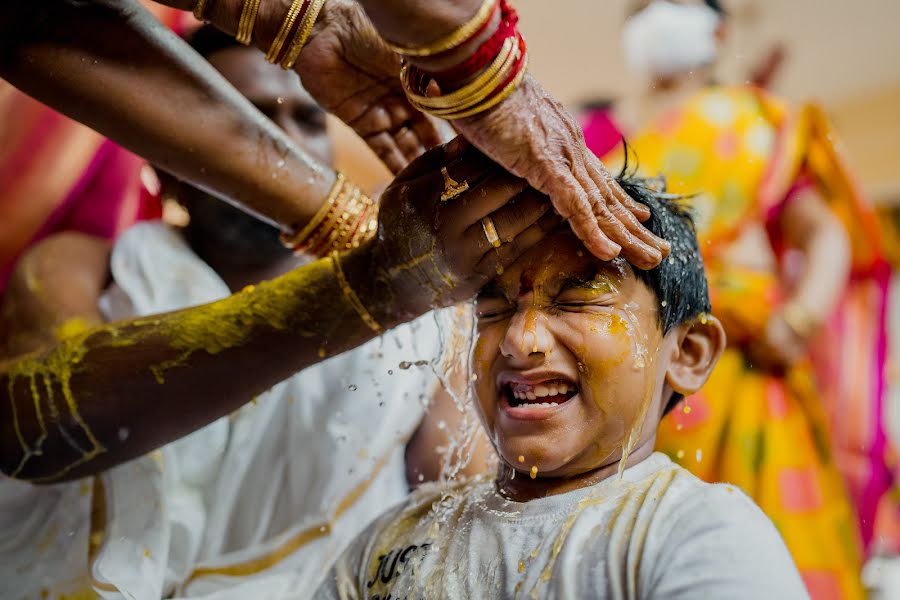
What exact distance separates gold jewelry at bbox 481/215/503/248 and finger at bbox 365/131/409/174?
1.25ft

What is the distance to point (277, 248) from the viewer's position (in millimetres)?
1611

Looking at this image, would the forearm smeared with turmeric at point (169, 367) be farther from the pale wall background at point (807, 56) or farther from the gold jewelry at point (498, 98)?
the pale wall background at point (807, 56)

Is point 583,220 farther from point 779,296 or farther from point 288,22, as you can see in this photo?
point 779,296

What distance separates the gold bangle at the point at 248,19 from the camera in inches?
44.7

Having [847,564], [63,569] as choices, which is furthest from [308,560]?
[847,564]

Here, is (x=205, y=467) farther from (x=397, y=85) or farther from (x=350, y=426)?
(x=397, y=85)

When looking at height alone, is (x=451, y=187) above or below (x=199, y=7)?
below

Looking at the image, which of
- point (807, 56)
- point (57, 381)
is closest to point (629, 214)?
point (57, 381)

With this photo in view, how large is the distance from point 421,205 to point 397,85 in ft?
1.15

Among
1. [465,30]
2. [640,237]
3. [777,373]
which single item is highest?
[465,30]

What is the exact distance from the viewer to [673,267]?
3.31 feet

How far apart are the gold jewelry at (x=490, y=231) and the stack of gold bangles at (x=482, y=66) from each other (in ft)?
0.36

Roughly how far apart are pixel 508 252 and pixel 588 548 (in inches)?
11.3

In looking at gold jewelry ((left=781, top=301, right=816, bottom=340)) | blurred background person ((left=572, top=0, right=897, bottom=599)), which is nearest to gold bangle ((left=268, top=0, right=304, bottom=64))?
blurred background person ((left=572, top=0, right=897, bottom=599))
